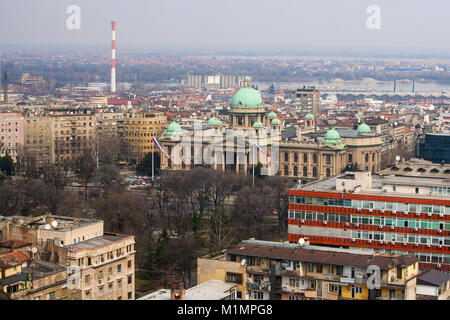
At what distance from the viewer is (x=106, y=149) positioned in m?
65.4

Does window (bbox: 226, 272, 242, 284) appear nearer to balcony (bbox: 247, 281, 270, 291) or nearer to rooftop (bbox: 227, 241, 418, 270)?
balcony (bbox: 247, 281, 270, 291)

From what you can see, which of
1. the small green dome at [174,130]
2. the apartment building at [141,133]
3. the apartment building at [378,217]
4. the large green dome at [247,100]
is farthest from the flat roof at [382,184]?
the apartment building at [141,133]

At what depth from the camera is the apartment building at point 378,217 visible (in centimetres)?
2458

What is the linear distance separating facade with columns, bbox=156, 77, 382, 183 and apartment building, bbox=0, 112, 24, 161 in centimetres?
1096

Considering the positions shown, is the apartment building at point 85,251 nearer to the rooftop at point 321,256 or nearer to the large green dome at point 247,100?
the rooftop at point 321,256

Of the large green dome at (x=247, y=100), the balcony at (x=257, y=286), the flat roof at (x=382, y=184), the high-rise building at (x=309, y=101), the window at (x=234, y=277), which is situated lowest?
the high-rise building at (x=309, y=101)

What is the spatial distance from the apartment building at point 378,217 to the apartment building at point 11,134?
40157 millimetres

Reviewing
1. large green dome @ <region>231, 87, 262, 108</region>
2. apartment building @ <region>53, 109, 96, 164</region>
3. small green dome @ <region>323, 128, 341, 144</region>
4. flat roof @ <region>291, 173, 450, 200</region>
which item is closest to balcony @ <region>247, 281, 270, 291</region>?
flat roof @ <region>291, 173, 450, 200</region>

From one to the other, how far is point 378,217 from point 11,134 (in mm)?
44038

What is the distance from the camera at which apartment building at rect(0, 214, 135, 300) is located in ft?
69.2

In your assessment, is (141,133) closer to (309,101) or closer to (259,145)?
(259,145)

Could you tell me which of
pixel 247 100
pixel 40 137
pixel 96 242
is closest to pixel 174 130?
pixel 247 100

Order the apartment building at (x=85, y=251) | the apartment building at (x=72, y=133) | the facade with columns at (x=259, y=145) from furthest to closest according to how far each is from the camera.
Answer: the apartment building at (x=72, y=133) < the facade with columns at (x=259, y=145) < the apartment building at (x=85, y=251)
